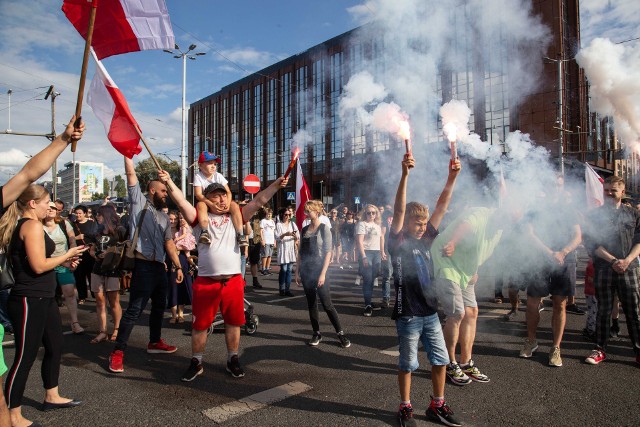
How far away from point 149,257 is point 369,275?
156 inches

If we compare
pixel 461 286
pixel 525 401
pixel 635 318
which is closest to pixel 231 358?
pixel 461 286

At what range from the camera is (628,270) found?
15.1ft

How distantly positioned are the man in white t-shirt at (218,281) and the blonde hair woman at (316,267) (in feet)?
4.36

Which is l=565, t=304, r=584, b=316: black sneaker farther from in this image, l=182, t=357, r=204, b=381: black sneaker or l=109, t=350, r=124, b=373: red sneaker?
l=109, t=350, r=124, b=373: red sneaker

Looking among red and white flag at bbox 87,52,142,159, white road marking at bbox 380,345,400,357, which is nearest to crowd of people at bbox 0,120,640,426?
red and white flag at bbox 87,52,142,159

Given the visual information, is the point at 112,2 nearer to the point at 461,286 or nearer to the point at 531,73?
the point at 461,286

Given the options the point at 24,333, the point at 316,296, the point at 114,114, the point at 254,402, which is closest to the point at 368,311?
the point at 316,296

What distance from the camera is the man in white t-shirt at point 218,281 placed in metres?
4.08

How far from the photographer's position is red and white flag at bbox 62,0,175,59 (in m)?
3.83

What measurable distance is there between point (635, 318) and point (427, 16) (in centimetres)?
634

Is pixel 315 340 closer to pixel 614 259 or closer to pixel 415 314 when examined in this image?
pixel 415 314

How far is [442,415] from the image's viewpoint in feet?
10.4

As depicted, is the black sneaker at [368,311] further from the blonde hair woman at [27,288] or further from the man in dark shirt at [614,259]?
the blonde hair woman at [27,288]

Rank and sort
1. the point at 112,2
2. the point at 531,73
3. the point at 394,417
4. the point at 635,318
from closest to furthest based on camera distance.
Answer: the point at 394,417
the point at 112,2
the point at 635,318
the point at 531,73
